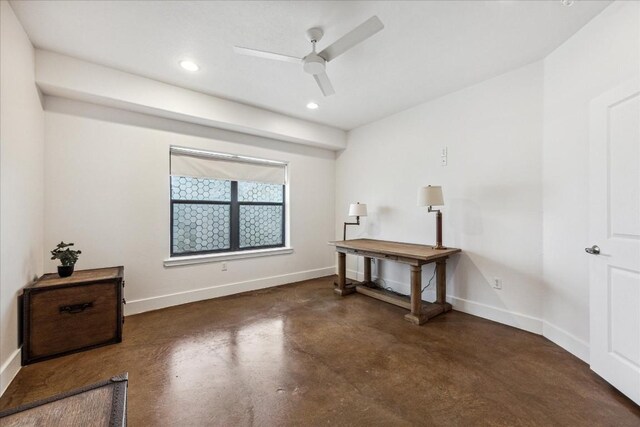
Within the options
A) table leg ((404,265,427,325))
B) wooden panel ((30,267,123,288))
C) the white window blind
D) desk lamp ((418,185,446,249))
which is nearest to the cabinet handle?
wooden panel ((30,267,123,288))

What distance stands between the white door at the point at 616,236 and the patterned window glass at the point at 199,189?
4.10 meters

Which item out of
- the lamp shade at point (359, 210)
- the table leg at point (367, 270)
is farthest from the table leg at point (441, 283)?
the lamp shade at point (359, 210)

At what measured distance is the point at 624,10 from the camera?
6.34ft

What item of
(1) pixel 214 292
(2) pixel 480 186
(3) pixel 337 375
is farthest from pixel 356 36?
(1) pixel 214 292

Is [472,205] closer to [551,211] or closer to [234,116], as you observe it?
[551,211]

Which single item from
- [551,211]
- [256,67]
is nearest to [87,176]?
[256,67]

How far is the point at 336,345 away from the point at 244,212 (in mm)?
2577

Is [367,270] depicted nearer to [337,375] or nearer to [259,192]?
[259,192]

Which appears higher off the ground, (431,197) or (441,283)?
(431,197)

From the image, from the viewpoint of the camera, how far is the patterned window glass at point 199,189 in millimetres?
3723

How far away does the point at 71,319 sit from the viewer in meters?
2.39

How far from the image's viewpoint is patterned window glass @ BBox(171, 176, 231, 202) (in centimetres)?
372

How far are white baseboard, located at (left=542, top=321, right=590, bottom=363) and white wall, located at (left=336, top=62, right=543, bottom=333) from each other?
0.10 metres

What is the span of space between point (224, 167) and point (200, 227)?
0.95 metres
